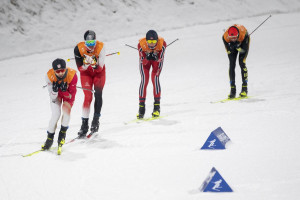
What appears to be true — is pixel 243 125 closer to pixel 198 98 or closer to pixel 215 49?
pixel 198 98

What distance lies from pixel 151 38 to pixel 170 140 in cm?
200

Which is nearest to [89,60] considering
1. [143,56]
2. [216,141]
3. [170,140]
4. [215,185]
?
[143,56]

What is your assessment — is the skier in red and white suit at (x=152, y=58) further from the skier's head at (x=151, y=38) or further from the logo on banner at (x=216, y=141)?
the logo on banner at (x=216, y=141)

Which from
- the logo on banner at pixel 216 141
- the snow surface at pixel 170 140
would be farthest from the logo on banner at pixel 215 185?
the logo on banner at pixel 216 141

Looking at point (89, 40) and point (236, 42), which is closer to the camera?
point (89, 40)

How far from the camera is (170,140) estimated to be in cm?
545

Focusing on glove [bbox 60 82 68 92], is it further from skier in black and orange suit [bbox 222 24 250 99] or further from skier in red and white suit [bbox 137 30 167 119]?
skier in black and orange suit [bbox 222 24 250 99]

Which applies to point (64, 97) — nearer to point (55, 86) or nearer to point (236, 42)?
point (55, 86)

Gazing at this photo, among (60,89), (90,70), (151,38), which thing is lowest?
(60,89)

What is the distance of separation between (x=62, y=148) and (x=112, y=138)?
2.52 feet

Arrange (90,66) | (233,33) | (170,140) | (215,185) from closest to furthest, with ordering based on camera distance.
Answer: (215,185), (170,140), (90,66), (233,33)

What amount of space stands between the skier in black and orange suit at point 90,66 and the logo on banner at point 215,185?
294 centimetres

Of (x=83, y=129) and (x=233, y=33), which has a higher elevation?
(x=233, y=33)

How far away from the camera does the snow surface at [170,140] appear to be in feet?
12.8
